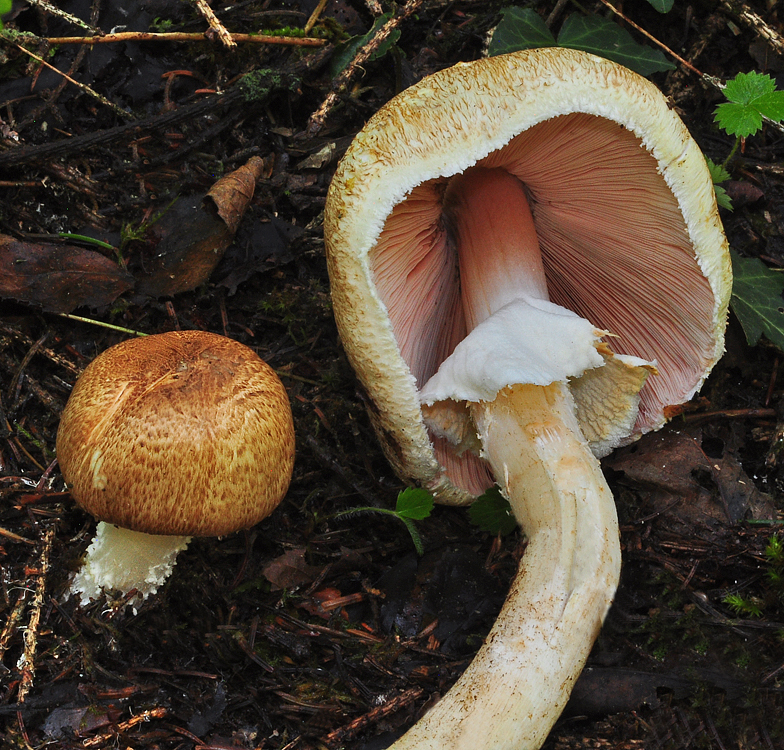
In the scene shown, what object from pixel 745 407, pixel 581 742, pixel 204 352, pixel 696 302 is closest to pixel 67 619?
pixel 204 352

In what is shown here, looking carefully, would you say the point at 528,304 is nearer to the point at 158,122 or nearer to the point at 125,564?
the point at 125,564

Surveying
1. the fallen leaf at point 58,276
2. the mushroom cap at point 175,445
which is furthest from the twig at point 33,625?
the fallen leaf at point 58,276

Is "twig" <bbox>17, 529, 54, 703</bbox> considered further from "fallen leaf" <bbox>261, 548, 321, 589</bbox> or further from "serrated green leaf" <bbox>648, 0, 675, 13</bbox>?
"serrated green leaf" <bbox>648, 0, 675, 13</bbox>

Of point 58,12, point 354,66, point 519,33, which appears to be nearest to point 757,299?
point 519,33

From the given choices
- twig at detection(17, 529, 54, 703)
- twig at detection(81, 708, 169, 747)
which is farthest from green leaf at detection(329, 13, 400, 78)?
twig at detection(81, 708, 169, 747)

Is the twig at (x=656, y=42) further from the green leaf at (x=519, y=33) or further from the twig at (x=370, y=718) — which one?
the twig at (x=370, y=718)

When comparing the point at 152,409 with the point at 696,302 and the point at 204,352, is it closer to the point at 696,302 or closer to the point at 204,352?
the point at 204,352
